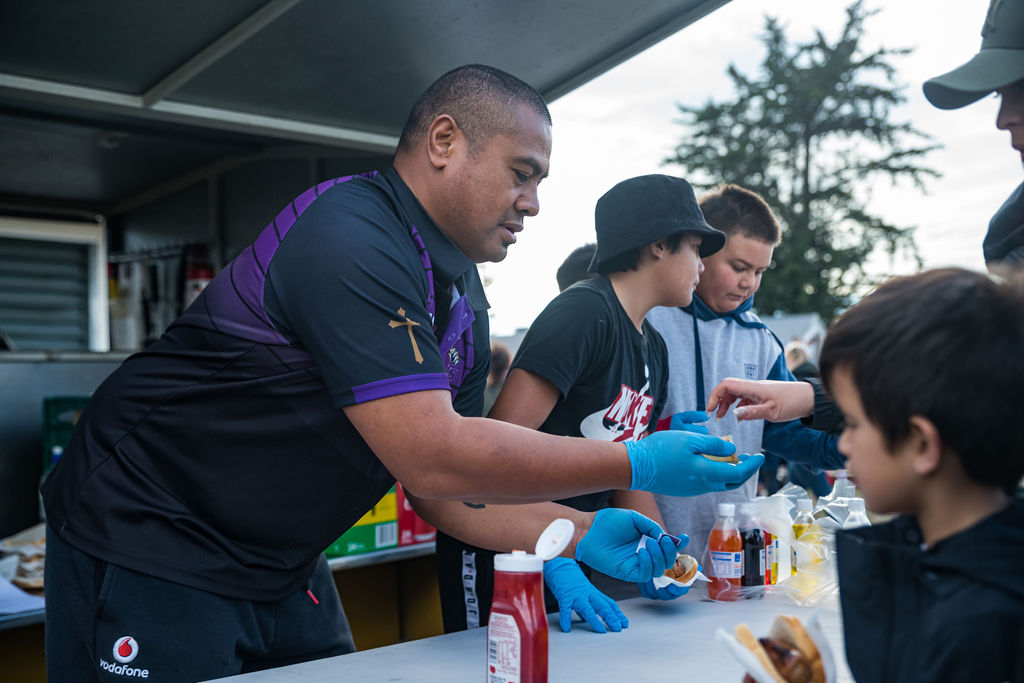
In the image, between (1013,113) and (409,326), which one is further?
(1013,113)

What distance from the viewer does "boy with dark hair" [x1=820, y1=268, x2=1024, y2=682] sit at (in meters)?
0.86

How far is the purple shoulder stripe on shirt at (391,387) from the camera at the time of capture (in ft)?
4.42

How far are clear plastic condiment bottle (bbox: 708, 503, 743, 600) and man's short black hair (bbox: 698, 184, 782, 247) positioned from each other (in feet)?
3.51

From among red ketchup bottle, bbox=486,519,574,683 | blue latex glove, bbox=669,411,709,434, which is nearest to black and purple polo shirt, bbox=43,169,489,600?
red ketchup bottle, bbox=486,519,574,683

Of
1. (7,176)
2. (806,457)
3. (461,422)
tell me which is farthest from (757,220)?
(7,176)

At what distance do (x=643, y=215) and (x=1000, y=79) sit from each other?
1.07 meters

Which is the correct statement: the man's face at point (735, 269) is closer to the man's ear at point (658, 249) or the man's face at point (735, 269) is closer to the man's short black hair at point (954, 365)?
the man's ear at point (658, 249)

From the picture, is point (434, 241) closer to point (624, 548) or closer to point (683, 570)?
point (624, 548)

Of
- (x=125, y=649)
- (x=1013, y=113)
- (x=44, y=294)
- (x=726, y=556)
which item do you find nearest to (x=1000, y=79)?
(x=1013, y=113)

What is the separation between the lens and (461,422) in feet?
4.56

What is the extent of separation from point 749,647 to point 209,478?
102cm

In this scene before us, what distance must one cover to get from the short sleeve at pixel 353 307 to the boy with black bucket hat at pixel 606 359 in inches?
24.9

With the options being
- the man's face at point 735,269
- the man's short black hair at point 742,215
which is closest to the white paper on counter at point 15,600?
the man's face at point 735,269

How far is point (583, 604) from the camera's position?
1.75 metres
